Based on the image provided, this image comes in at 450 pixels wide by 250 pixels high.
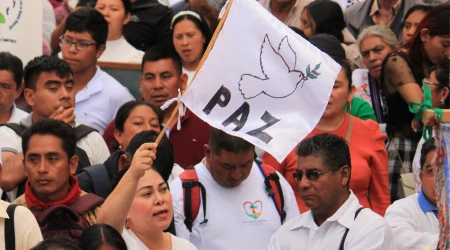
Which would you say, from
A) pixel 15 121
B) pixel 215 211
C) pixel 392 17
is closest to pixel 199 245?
pixel 215 211

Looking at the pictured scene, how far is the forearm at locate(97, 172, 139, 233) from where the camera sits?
7.04 m

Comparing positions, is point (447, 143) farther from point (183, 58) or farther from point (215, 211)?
point (183, 58)

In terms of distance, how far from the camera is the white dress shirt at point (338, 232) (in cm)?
745

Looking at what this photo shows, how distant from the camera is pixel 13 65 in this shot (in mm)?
9797

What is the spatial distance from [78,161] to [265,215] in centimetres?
134

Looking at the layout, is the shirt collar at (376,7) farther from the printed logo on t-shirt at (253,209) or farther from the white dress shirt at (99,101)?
the printed logo on t-shirt at (253,209)

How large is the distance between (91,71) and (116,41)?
1.14 m

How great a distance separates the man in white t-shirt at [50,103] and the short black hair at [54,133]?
0.46 meters

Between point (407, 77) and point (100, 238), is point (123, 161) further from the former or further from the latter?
point (407, 77)

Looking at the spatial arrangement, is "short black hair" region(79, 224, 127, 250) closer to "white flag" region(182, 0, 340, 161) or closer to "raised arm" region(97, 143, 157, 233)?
"raised arm" region(97, 143, 157, 233)

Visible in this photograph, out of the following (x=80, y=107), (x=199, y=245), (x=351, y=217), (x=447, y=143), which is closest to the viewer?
(x=447, y=143)

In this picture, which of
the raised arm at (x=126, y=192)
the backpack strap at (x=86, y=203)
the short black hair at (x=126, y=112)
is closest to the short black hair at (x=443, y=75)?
the short black hair at (x=126, y=112)

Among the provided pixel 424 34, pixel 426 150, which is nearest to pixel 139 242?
pixel 426 150

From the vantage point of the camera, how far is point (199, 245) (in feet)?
27.1
